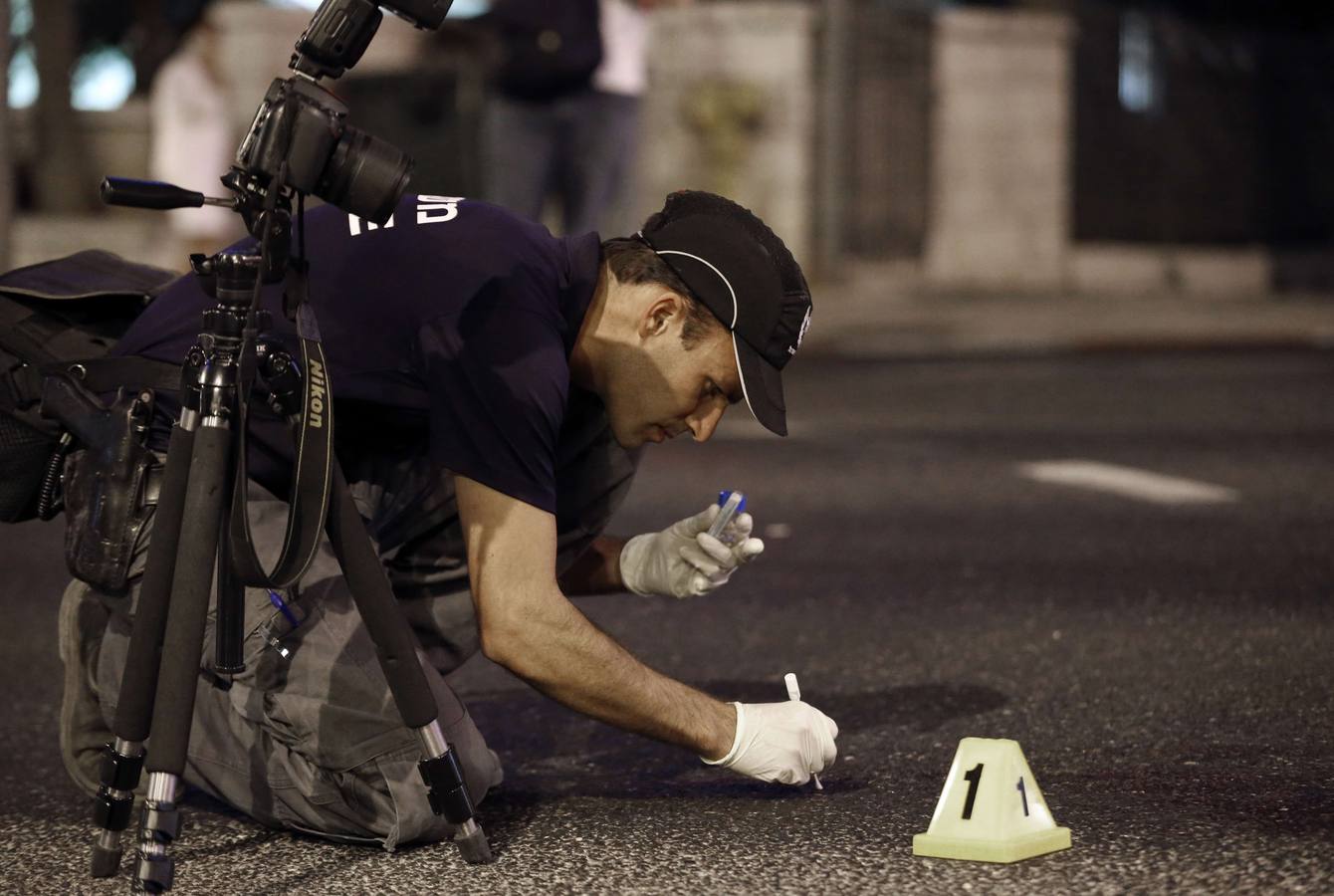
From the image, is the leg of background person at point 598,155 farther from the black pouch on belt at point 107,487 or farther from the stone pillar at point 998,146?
the stone pillar at point 998,146

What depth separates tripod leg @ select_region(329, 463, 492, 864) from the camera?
3006mm

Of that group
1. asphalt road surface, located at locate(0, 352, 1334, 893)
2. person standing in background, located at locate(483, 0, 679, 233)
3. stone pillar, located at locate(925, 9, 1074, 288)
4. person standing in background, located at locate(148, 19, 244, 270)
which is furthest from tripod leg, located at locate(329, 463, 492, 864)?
stone pillar, located at locate(925, 9, 1074, 288)

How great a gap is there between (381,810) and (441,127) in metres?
9.84

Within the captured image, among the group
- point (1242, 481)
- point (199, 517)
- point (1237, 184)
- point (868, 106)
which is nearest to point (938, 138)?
point (868, 106)

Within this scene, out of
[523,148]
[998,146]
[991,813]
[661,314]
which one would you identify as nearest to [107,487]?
[661,314]

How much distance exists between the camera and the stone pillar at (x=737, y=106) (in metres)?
15.1

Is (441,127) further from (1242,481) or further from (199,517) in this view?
(199,517)

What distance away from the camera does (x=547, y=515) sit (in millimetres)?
3213

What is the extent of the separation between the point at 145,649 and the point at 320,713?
1.54 feet

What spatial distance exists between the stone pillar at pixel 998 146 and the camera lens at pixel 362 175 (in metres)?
13.7

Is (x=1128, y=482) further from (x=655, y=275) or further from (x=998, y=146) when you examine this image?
(x=998, y=146)

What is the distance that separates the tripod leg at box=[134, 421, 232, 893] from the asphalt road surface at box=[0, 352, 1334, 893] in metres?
0.26

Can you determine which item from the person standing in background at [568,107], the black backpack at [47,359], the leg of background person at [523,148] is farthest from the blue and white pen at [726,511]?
the leg of background person at [523,148]

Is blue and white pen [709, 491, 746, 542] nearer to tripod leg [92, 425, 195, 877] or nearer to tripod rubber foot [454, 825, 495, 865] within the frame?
tripod rubber foot [454, 825, 495, 865]
